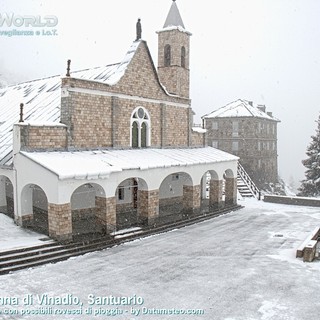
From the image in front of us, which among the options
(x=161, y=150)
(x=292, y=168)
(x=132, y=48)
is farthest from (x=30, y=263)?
(x=292, y=168)

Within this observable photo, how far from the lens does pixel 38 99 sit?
873 inches

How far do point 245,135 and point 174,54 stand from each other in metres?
23.5

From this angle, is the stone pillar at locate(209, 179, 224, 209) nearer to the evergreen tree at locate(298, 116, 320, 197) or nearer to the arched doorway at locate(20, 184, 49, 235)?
the arched doorway at locate(20, 184, 49, 235)

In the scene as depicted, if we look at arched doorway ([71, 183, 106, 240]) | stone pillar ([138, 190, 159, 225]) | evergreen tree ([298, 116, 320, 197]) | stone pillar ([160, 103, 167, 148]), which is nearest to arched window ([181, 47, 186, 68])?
stone pillar ([160, 103, 167, 148])

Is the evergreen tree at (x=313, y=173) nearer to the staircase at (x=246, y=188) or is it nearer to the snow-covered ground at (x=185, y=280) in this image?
the staircase at (x=246, y=188)

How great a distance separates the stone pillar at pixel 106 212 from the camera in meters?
15.6

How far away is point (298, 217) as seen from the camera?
22188 mm

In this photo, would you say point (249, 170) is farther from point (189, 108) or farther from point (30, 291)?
point (30, 291)

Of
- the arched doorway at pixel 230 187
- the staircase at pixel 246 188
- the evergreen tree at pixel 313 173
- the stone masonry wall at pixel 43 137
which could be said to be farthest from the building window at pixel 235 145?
the stone masonry wall at pixel 43 137

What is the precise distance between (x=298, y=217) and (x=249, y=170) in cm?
2440

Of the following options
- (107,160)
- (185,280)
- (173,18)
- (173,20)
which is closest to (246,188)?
(173,20)

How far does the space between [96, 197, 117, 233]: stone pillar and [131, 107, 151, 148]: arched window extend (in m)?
5.45

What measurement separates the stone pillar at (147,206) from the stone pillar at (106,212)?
2.35 meters

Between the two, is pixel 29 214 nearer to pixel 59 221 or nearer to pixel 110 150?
pixel 59 221
